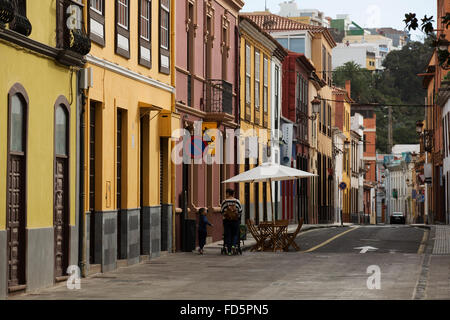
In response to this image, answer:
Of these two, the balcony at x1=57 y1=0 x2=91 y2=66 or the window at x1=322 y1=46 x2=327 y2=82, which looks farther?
the window at x1=322 y1=46 x2=327 y2=82

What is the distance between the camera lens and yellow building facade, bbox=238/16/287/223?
3800cm

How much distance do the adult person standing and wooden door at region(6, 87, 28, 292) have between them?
9.84m

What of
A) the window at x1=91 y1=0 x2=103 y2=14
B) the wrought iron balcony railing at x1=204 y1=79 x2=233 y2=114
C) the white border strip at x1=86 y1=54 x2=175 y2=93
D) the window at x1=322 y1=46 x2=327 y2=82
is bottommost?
the white border strip at x1=86 y1=54 x2=175 y2=93

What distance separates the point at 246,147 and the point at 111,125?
17210mm

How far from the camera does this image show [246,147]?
38.7m

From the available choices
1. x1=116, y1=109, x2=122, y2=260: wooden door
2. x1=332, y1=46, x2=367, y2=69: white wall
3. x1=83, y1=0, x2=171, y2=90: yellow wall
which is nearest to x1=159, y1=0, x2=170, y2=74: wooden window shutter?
x1=83, y1=0, x2=171, y2=90: yellow wall

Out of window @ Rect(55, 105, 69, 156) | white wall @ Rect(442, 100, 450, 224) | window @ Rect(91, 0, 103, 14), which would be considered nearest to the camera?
window @ Rect(55, 105, 69, 156)

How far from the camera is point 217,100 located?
32.2 m

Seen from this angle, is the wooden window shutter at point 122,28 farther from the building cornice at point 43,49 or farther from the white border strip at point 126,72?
the building cornice at point 43,49

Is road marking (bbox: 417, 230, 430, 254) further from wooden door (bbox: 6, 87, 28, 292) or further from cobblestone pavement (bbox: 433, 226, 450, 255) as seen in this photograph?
wooden door (bbox: 6, 87, 28, 292)

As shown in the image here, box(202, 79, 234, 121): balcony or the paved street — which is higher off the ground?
box(202, 79, 234, 121): balcony
